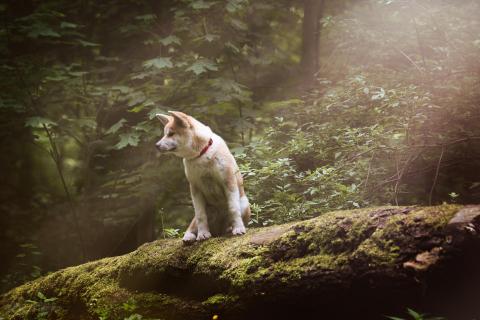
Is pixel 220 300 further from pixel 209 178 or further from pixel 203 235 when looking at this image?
pixel 209 178

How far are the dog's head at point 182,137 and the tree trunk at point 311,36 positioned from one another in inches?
203

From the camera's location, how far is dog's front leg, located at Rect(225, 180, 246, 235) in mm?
4863

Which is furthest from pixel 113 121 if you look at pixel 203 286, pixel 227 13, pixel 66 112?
pixel 203 286

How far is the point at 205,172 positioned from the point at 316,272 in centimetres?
204

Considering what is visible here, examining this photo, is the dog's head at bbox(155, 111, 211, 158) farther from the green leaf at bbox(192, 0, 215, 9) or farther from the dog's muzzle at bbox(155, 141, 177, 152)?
the green leaf at bbox(192, 0, 215, 9)

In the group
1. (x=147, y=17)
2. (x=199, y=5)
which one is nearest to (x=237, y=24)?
(x=199, y=5)

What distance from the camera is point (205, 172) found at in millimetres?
4953

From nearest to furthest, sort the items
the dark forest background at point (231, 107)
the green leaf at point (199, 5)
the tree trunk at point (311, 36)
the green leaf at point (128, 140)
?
the dark forest background at point (231, 107) → the green leaf at point (199, 5) → the green leaf at point (128, 140) → the tree trunk at point (311, 36)

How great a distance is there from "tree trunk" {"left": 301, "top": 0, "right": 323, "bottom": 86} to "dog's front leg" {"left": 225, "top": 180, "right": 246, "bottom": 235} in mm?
5287

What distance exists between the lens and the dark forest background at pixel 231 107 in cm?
551

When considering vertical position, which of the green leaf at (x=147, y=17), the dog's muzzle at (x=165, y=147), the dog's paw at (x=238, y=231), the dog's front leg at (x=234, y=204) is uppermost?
the green leaf at (x=147, y=17)

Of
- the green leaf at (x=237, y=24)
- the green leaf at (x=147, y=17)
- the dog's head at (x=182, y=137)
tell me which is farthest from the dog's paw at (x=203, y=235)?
the green leaf at (x=237, y=24)

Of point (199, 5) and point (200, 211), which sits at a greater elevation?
point (199, 5)

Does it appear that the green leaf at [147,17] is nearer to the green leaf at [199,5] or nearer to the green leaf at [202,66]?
the green leaf at [199,5]
